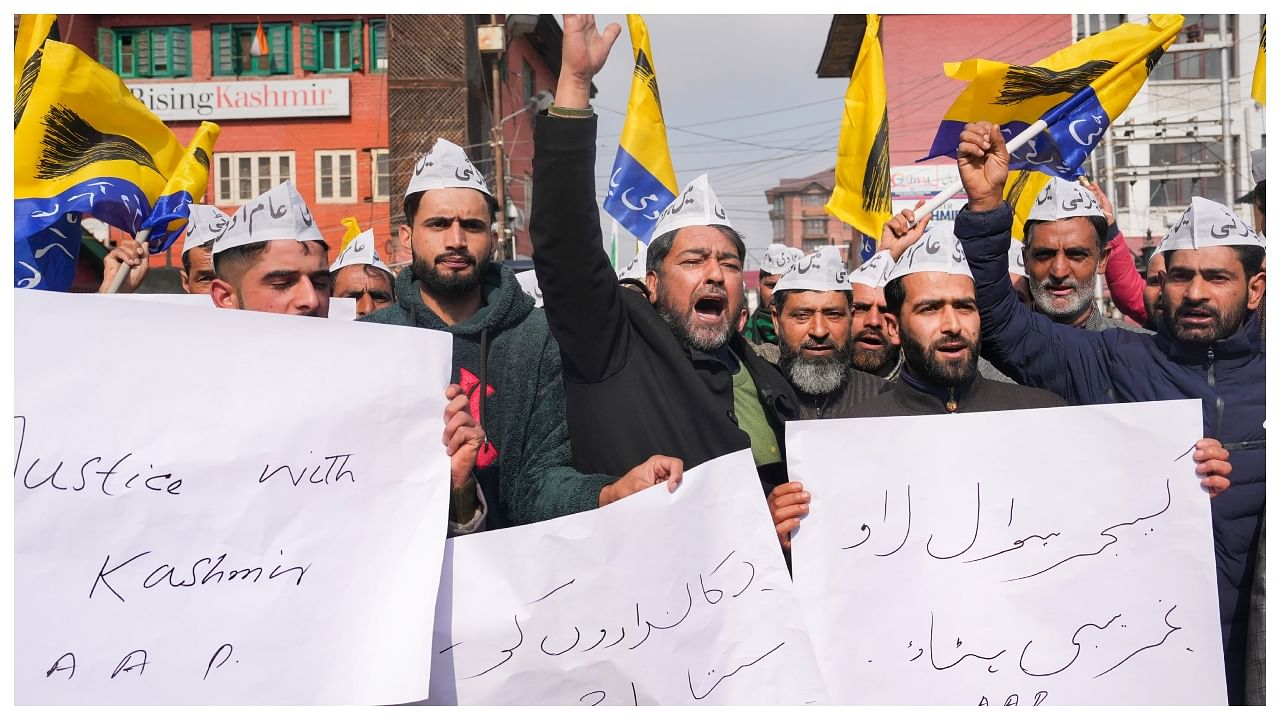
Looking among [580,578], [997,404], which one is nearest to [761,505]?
[580,578]

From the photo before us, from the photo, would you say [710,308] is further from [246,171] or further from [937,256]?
[246,171]

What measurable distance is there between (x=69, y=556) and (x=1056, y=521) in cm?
226

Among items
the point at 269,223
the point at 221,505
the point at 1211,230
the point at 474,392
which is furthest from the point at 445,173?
the point at 1211,230

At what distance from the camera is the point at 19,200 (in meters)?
4.09

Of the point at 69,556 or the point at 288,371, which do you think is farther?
the point at 288,371

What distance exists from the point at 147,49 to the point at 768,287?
97.0 ft

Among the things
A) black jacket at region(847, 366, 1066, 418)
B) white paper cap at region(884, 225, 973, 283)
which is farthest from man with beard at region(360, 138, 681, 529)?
white paper cap at region(884, 225, 973, 283)

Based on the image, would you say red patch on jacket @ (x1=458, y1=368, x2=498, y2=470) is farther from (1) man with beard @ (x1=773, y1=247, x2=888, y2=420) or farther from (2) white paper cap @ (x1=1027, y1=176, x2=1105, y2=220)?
(2) white paper cap @ (x1=1027, y1=176, x2=1105, y2=220)

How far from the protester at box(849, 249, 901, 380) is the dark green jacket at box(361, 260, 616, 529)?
6.97 ft

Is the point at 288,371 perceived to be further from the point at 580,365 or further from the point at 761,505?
the point at 761,505

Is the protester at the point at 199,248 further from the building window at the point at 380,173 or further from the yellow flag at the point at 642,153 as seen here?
the building window at the point at 380,173

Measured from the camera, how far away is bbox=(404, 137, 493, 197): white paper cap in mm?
3363

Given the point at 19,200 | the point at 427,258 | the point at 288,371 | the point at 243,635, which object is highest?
the point at 19,200

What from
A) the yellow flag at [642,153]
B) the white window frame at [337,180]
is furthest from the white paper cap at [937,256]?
the white window frame at [337,180]
